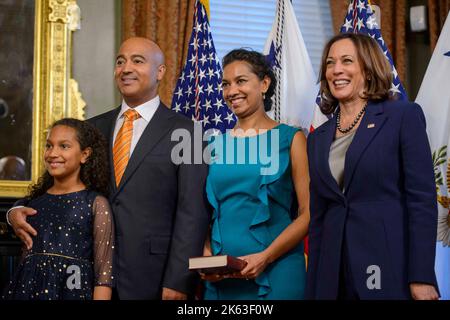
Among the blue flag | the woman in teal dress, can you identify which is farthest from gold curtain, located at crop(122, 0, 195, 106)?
the blue flag

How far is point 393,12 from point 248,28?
99cm

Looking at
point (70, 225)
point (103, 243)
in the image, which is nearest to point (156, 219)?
point (103, 243)

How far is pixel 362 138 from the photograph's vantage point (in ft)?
8.93

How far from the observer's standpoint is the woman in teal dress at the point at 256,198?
3023 millimetres

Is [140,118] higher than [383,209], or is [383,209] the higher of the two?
[140,118]

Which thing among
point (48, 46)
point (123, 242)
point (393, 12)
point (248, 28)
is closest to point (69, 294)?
point (123, 242)

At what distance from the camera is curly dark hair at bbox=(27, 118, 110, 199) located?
10.4ft

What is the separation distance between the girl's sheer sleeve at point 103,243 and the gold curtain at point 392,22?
2.57 metres

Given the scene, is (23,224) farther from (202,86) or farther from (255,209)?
(202,86)

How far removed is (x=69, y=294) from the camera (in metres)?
2.97

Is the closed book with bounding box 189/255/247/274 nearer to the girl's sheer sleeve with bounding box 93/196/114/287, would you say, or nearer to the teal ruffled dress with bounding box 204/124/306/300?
the teal ruffled dress with bounding box 204/124/306/300

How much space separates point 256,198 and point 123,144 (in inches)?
24.8
